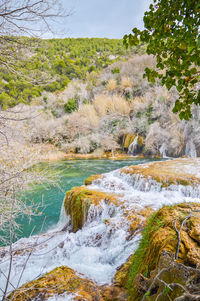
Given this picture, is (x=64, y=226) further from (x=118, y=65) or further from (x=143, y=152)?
(x=118, y=65)

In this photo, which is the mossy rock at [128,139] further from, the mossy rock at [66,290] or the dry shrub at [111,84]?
the mossy rock at [66,290]

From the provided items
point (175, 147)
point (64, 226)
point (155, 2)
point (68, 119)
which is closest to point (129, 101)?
point (68, 119)

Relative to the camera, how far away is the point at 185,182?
538cm

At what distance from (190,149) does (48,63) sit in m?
11.7

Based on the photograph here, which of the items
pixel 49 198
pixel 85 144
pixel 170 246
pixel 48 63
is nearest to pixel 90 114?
pixel 85 144

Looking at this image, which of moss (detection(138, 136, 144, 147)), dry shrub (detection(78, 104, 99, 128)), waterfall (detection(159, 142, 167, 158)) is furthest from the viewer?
dry shrub (detection(78, 104, 99, 128))

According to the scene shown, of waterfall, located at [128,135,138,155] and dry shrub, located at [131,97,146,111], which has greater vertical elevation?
dry shrub, located at [131,97,146,111]

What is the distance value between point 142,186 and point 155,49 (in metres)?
4.87

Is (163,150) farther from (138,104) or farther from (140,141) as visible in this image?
(138,104)

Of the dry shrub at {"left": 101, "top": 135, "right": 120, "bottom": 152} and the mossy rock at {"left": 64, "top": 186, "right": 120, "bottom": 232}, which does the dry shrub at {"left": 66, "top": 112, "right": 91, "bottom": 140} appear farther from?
the mossy rock at {"left": 64, "top": 186, "right": 120, "bottom": 232}

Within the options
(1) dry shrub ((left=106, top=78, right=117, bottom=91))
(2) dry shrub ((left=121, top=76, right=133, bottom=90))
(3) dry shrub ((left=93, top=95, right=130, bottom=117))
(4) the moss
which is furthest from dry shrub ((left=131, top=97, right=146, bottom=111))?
(1) dry shrub ((left=106, top=78, right=117, bottom=91))

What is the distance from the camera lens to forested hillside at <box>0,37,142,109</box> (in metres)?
2.58

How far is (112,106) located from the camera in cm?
1942

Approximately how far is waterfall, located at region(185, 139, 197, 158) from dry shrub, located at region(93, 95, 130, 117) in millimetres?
8563
